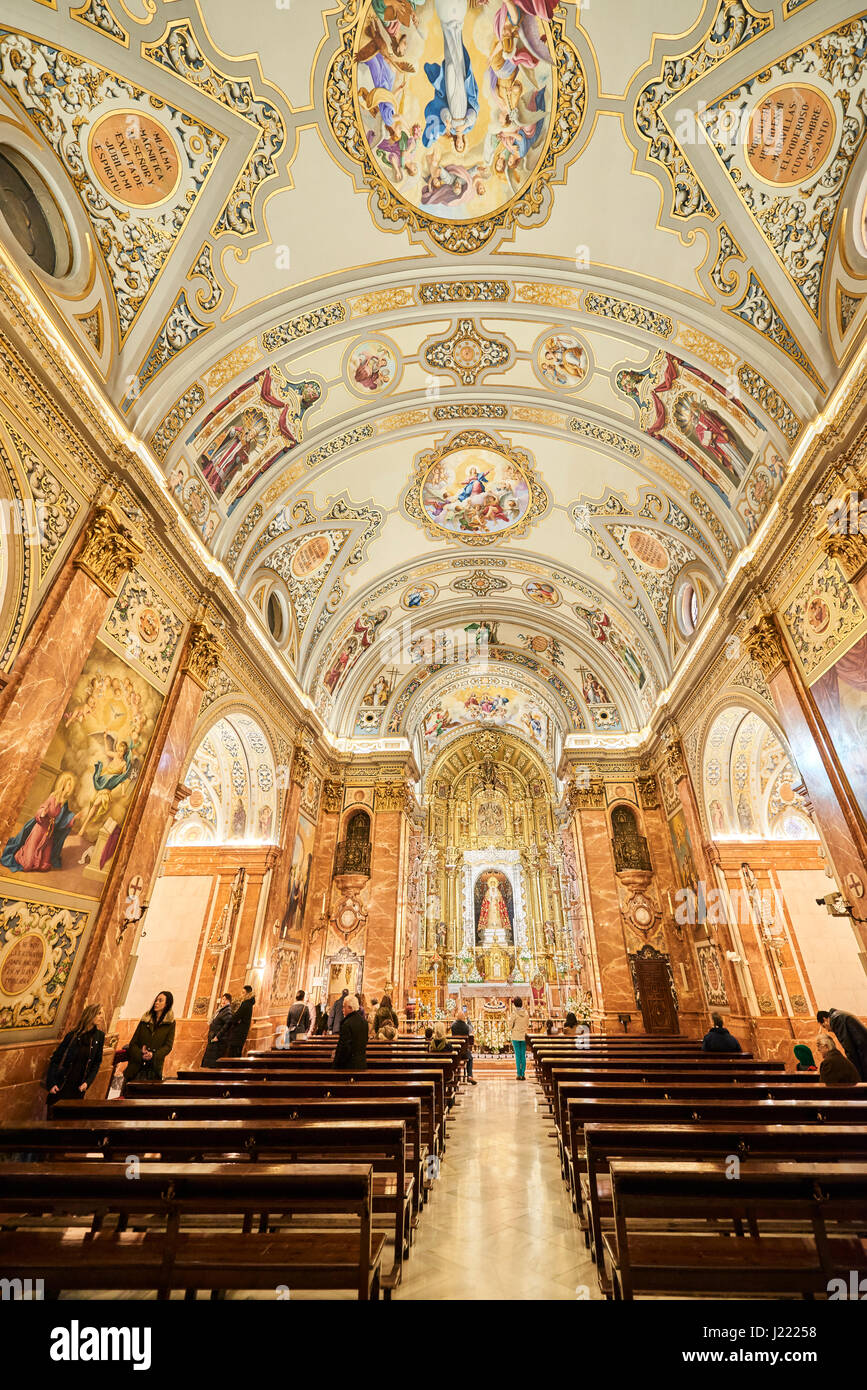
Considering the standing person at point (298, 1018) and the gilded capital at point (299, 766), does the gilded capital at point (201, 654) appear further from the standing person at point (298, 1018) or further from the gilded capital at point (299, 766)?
the standing person at point (298, 1018)

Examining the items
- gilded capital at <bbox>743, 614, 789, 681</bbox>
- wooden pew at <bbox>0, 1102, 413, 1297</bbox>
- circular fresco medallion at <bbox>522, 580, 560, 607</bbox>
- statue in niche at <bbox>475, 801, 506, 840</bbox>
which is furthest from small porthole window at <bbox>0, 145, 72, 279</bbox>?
statue in niche at <bbox>475, 801, 506, 840</bbox>

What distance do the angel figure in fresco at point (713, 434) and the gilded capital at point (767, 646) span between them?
2854 millimetres

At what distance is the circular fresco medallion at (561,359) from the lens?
10.5 m

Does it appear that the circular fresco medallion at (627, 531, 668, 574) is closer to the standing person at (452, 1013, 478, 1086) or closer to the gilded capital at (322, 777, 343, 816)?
the gilded capital at (322, 777, 343, 816)

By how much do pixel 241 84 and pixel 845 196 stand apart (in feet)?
25.0

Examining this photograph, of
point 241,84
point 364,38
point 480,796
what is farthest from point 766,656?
point 480,796

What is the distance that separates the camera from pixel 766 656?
958cm

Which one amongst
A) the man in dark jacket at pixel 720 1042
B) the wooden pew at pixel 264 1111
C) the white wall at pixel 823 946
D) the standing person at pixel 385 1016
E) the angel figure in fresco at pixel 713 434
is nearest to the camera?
the wooden pew at pixel 264 1111

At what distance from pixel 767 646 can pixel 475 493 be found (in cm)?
806

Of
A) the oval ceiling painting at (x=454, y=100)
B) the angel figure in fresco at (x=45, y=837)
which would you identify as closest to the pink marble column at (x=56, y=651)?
the angel figure in fresco at (x=45, y=837)

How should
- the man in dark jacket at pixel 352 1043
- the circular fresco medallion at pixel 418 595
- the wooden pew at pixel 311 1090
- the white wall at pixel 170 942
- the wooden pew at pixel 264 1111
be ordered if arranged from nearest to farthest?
the wooden pew at pixel 264 1111 < the wooden pew at pixel 311 1090 < the man in dark jacket at pixel 352 1043 < the white wall at pixel 170 942 < the circular fresco medallion at pixel 418 595

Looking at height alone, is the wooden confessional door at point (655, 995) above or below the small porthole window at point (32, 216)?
below

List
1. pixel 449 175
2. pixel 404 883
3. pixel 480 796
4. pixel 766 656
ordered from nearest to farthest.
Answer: pixel 449 175 < pixel 766 656 < pixel 404 883 < pixel 480 796

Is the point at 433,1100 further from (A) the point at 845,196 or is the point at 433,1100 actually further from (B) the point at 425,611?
(B) the point at 425,611
